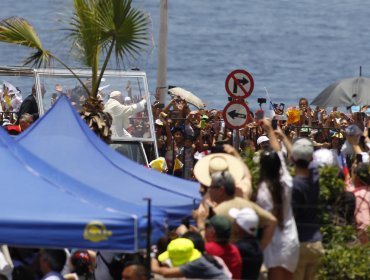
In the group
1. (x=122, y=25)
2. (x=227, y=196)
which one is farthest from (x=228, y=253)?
(x=122, y=25)

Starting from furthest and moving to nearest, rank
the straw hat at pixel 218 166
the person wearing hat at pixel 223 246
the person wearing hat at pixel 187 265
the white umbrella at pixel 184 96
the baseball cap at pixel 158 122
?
the white umbrella at pixel 184 96 → the baseball cap at pixel 158 122 → the straw hat at pixel 218 166 → the person wearing hat at pixel 223 246 → the person wearing hat at pixel 187 265

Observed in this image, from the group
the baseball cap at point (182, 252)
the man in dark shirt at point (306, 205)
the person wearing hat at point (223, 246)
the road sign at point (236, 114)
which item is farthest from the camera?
the road sign at point (236, 114)

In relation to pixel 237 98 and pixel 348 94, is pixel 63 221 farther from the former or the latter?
pixel 348 94

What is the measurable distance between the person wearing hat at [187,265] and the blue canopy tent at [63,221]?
31 centimetres

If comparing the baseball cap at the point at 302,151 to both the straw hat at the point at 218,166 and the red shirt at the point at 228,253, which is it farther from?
the red shirt at the point at 228,253

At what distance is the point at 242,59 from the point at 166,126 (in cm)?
6967

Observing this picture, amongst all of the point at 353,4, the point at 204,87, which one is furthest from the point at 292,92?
the point at 353,4

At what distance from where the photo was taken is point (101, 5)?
20.2 m

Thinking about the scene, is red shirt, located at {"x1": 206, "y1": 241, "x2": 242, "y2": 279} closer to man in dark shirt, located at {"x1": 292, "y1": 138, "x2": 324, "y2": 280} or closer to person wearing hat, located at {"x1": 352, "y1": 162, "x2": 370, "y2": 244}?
man in dark shirt, located at {"x1": 292, "y1": 138, "x2": 324, "y2": 280}

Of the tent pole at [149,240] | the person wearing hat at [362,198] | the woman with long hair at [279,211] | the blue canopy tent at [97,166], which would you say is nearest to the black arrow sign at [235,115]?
the blue canopy tent at [97,166]

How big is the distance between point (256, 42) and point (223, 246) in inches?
3709

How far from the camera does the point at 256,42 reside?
4168 inches

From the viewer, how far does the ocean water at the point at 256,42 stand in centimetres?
8044

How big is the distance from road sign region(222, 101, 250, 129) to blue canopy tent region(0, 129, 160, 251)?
10.3m
